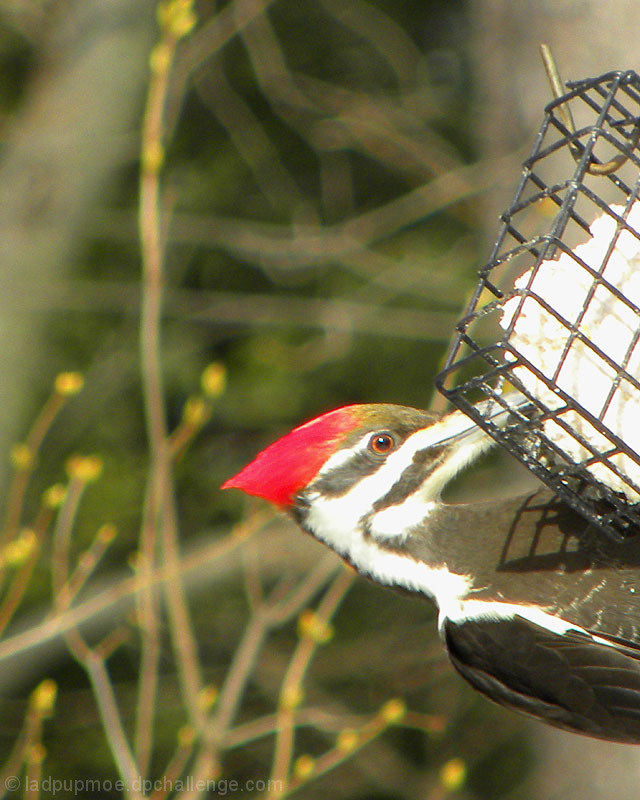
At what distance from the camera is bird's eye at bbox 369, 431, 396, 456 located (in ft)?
9.34

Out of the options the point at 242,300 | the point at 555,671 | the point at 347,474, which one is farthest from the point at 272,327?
the point at 555,671

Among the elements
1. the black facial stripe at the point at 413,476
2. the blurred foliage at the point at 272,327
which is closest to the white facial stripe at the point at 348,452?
the black facial stripe at the point at 413,476

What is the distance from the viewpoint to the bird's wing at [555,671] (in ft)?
8.71

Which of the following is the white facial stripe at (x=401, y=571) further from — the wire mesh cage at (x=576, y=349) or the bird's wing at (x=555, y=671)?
the wire mesh cage at (x=576, y=349)

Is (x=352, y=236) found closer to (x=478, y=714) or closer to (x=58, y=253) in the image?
(x=58, y=253)

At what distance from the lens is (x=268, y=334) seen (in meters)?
7.55

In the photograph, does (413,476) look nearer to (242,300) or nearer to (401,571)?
(401,571)

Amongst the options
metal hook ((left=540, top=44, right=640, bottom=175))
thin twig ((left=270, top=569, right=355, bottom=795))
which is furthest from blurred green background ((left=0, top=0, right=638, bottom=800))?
metal hook ((left=540, top=44, right=640, bottom=175))

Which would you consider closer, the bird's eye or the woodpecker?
the woodpecker

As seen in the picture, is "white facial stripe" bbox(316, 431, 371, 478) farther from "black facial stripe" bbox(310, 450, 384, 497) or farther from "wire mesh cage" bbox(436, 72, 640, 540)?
"wire mesh cage" bbox(436, 72, 640, 540)

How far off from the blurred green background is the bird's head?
2525mm

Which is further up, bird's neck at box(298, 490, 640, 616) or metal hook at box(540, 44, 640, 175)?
metal hook at box(540, 44, 640, 175)

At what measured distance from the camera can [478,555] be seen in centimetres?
287

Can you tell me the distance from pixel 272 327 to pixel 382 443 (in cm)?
479
